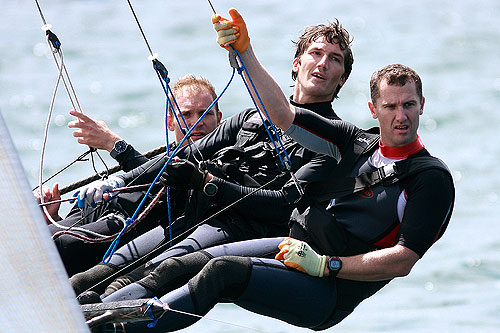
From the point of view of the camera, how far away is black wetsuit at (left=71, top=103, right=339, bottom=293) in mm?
3256

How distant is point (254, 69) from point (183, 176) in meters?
0.46

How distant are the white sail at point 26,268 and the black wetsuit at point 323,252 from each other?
83cm

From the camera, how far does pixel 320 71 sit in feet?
11.3

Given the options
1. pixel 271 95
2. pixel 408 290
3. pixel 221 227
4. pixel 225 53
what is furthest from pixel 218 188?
pixel 225 53

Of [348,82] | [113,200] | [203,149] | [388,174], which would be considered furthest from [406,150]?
[348,82]

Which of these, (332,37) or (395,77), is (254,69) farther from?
(332,37)

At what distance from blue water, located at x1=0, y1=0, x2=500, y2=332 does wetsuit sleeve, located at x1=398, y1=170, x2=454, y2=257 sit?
5.88 meters

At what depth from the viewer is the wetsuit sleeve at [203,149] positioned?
11.7 ft

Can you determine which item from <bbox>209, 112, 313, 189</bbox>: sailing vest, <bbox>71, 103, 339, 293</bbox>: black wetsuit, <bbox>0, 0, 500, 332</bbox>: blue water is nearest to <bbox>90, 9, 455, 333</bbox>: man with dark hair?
<bbox>71, 103, 339, 293</bbox>: black wetsuit

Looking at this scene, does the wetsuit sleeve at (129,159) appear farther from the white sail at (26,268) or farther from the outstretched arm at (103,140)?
the white sail at (26,268)

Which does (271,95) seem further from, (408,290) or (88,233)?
(408,290)

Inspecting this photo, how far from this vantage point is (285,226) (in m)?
3.44

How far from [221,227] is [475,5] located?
43.1ft

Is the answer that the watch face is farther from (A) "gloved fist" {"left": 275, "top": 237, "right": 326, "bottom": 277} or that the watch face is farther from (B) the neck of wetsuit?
(A) "gloved fist" {"left": 275, "top": 237, "right": 326, "bottom": 277}
